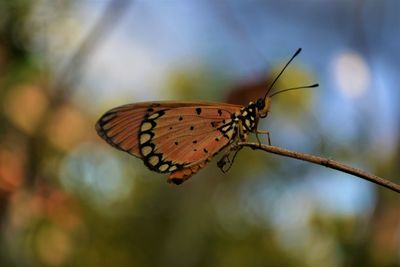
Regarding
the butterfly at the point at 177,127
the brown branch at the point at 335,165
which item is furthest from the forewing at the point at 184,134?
A: the brown branch at the point at 335,165

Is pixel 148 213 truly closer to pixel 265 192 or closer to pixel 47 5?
pixel 265 192

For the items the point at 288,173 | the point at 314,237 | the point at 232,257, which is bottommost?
the point at 232,257

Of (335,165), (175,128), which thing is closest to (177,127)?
(175,128)

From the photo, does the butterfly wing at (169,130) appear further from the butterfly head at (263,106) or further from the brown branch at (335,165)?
the brown branch at (335,165)

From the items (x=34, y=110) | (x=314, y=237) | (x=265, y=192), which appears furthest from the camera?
(x=265, y=192)

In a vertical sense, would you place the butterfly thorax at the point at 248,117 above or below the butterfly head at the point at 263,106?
below

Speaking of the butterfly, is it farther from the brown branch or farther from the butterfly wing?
the brown branch

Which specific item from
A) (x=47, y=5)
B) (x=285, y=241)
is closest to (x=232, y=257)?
(x=285, y=241)

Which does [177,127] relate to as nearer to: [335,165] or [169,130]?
[169,130]
